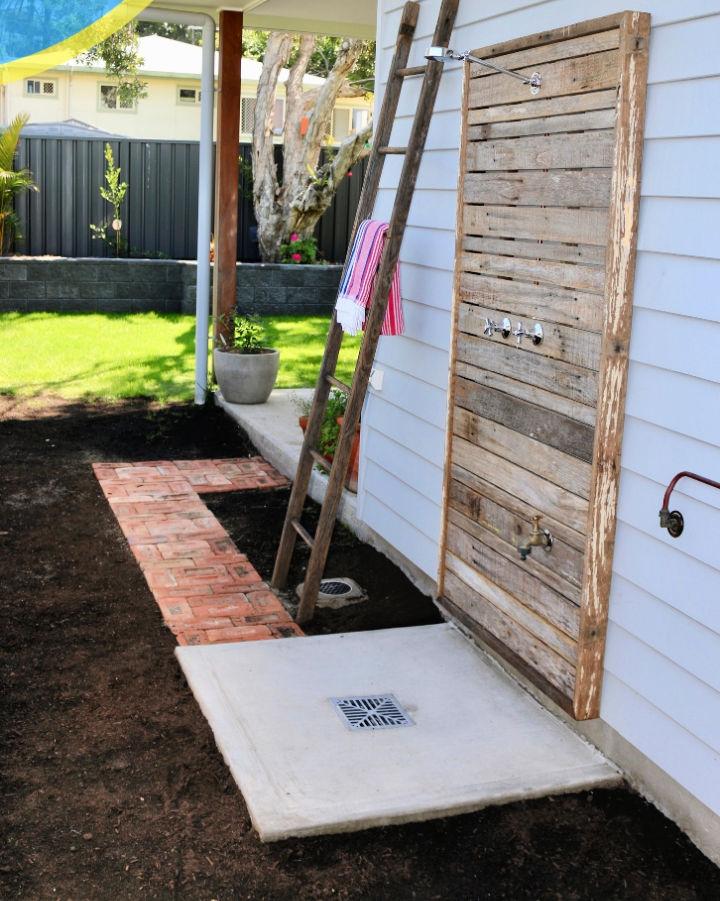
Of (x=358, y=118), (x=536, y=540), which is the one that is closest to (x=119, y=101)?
(x=358, y=118)

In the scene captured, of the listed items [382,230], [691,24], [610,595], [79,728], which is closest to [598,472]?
[610,595]

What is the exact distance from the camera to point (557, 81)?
12.1 ft

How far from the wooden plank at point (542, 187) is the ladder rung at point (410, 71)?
23.9 inches

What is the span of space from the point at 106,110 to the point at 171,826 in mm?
26731

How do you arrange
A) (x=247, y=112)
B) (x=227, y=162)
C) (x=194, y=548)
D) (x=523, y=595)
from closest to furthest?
1. (x=523, y=595)
2. (x=194, y=548)
3. (x=227, y=162)
4. (x=247, y=112)

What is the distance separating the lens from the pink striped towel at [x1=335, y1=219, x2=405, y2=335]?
4734 mm

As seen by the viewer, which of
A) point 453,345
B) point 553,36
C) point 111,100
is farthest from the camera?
point 111,100

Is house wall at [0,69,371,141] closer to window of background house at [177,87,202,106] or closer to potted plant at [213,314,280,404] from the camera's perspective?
window of background house at [177,87,202,106]

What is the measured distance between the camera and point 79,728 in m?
3.91

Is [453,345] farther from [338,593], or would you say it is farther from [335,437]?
[335,437]

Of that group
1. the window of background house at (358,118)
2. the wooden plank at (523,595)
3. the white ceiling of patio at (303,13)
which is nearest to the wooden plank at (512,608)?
the wooden plank at (523,595)

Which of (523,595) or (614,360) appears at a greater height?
(614,360)

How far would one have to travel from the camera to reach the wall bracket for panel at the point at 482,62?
150 inches

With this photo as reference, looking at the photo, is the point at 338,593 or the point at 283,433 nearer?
the point at 338,593
